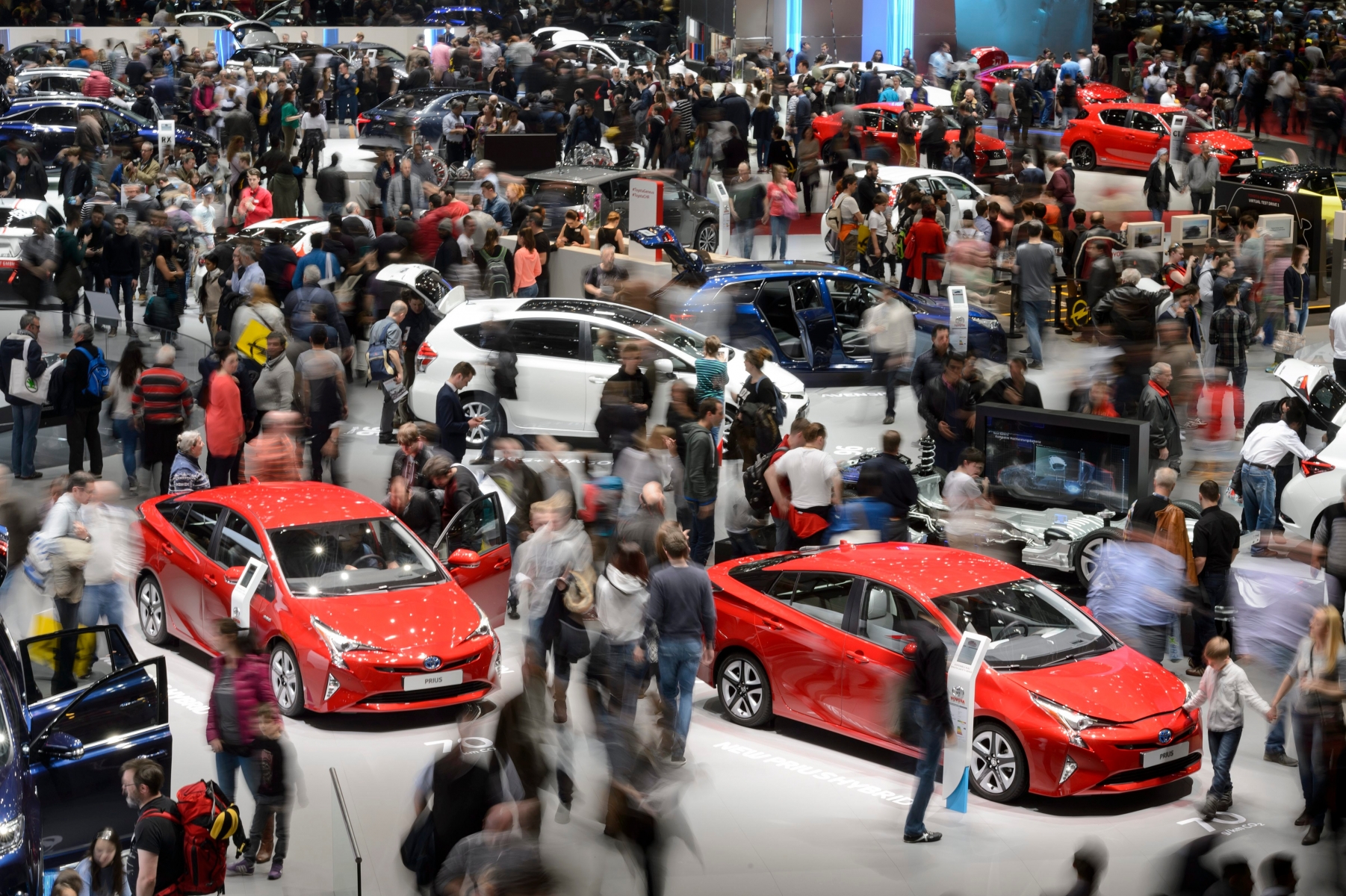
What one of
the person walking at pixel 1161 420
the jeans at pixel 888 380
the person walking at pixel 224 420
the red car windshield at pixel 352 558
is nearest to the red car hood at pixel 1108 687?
the person walking at pixel 1161 420

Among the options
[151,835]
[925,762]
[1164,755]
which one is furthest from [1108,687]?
[151,835]

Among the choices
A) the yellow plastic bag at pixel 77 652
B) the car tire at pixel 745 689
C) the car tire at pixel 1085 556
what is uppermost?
the yellow plastic bag at pixel 77 652

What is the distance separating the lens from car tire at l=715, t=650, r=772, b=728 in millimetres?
→ 10953

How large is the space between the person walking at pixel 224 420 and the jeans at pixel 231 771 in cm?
543

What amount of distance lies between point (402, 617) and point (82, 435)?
6.16 metres

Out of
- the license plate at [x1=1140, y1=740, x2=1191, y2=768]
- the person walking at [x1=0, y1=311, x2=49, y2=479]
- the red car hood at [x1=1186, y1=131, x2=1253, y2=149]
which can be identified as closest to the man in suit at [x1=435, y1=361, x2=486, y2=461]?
the person walking at [x1=0, y1=311, x2=49, y2=479]

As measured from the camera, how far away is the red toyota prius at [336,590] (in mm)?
10672

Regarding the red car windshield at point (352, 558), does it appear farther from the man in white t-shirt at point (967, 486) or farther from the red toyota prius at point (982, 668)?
the man in white t-shirt at point (967, 486)

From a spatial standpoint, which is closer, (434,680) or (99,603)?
(434,680)

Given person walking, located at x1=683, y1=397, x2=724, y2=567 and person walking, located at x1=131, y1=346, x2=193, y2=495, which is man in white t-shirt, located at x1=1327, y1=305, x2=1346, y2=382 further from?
person walking, located at x1=131, y1=346, x2=193, y2=495

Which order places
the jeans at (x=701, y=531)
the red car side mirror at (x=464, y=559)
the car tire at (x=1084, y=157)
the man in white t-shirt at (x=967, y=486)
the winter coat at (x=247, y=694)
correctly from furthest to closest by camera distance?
1. the car tire at (x=1084, y=157)
2. the jeans at (x=701, y=531)
3. the man in white t-shirt at (x=967, y=486)
4. the red car side mirror at (x=464, y=559)
5. the winter coat at (x=247, y=694)

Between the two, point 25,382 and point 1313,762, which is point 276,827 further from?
point 25,382

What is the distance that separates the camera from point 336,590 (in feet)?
36.5

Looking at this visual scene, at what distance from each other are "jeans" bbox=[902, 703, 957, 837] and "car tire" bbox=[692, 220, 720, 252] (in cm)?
1556
